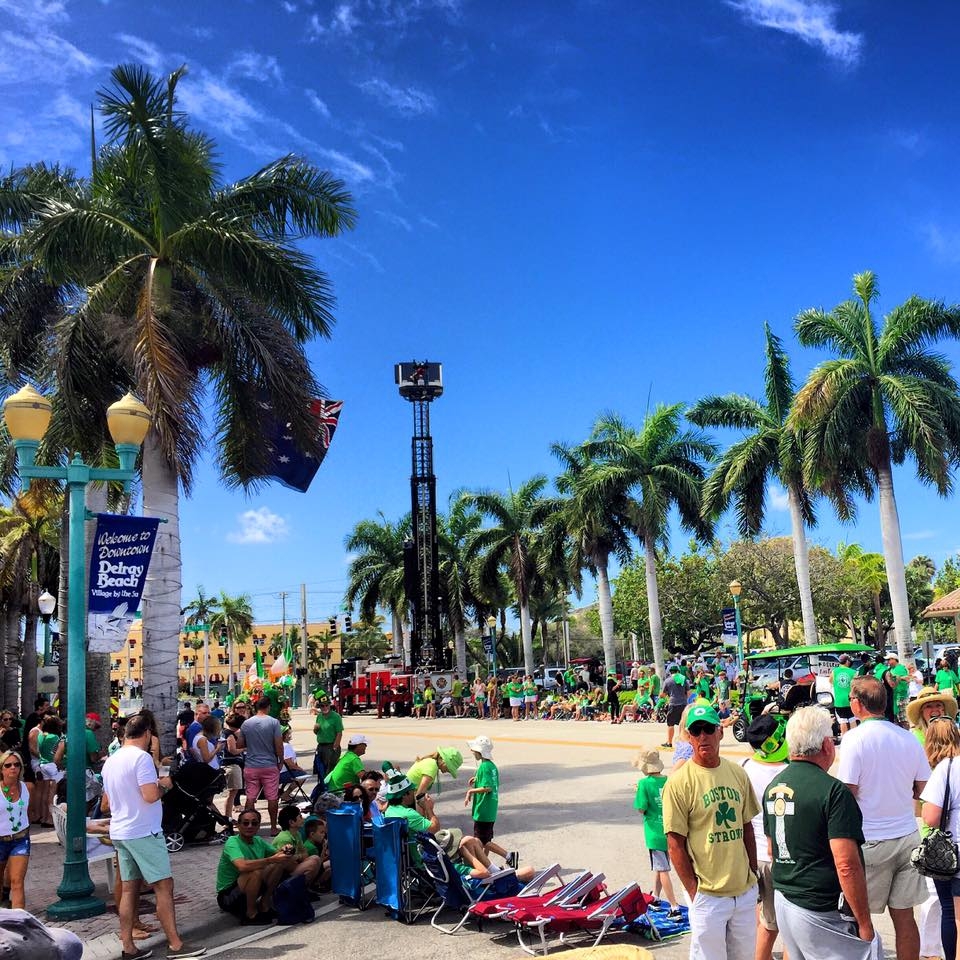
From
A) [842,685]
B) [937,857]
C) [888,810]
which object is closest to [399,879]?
[888,810]

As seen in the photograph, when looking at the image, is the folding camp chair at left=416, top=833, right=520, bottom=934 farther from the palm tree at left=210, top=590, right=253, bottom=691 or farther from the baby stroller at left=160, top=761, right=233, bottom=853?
the palm tree at left=210, top=590, right=253, bottom=691

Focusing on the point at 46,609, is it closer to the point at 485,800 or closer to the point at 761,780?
the point at 485,800

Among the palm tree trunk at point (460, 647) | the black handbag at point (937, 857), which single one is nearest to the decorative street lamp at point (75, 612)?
the black handbag at point (937, 857)

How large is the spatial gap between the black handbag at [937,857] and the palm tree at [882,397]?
2040 cm

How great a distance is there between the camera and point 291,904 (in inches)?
316

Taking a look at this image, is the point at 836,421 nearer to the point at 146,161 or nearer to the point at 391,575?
the point at 146,161

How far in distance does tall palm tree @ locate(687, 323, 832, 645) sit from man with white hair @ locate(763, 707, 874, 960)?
25975 mm

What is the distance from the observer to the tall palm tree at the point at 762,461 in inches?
1144

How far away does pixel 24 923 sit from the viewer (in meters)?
2.33

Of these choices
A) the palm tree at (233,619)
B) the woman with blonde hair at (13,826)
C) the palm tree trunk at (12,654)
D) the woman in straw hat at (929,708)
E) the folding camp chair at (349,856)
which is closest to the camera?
the woman in straw hat at (929,708)

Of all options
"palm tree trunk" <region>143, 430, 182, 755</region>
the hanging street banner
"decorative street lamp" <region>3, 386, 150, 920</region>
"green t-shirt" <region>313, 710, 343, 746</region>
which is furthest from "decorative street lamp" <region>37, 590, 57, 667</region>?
"decorative street lamp" <region>3, 386, 150, 920</region>

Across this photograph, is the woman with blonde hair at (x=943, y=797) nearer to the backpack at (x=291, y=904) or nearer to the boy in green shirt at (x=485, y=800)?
the boy in green shirt at (x=485, y=800)

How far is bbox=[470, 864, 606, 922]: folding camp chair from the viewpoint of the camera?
704 centimetres

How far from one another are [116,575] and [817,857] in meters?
7.74
